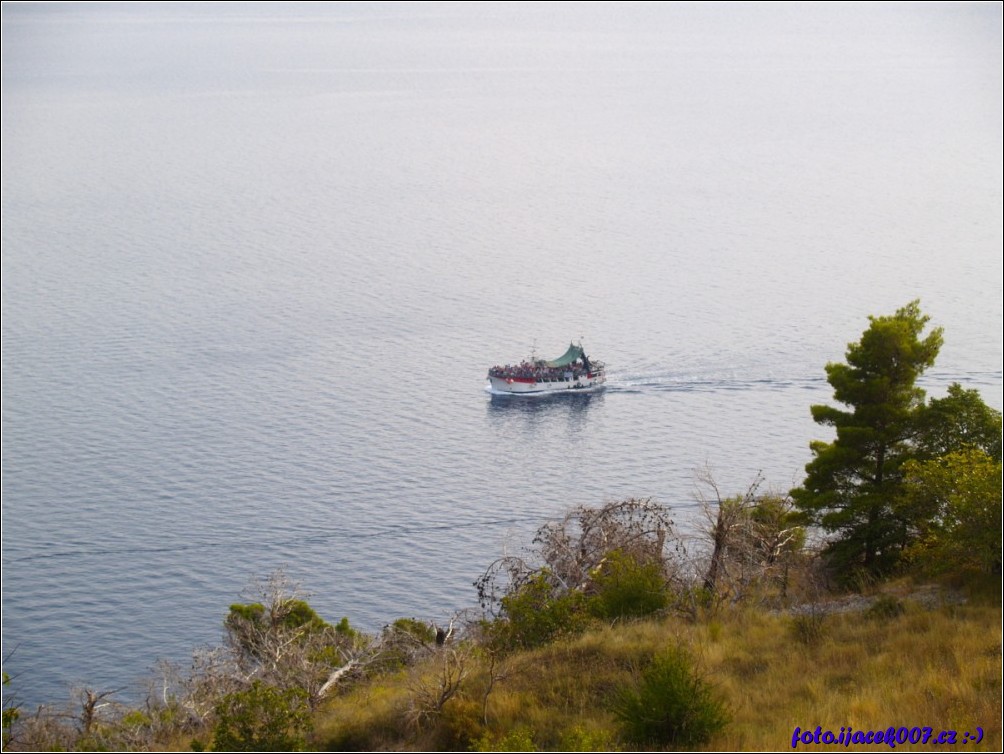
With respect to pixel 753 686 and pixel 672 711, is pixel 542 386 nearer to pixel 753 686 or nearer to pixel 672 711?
pixel 753 686

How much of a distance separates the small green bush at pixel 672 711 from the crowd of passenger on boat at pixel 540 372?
92048 millimetres

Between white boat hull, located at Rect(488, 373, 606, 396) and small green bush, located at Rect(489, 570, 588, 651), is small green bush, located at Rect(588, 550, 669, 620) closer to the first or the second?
small green bush, located at Rect(489, 570, 588, 651)

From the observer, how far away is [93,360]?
403 ft

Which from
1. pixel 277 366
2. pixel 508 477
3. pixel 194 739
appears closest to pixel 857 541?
pixel 194 739

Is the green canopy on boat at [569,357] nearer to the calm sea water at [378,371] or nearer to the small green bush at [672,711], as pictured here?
the calm sea water at [378,371]

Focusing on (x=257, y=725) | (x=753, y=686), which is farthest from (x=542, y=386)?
(x=257, y=725)

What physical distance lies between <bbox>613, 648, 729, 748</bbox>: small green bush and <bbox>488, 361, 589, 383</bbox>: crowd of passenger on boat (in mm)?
92048

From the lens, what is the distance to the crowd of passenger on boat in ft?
377

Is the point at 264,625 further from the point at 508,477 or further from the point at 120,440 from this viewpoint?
the point at 120,440

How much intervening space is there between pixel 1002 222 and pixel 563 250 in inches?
2799

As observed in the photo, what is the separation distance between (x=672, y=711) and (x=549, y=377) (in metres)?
94.6

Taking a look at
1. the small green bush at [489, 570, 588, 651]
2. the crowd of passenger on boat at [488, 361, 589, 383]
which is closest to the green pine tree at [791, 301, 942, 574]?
the small green bush at [489, 570, 588, 651]

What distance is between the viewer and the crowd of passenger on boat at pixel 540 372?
377 ft


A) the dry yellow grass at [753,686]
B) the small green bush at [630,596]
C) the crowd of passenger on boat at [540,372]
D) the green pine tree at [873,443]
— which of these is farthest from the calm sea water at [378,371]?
the dry yellow grass at [753,686]
